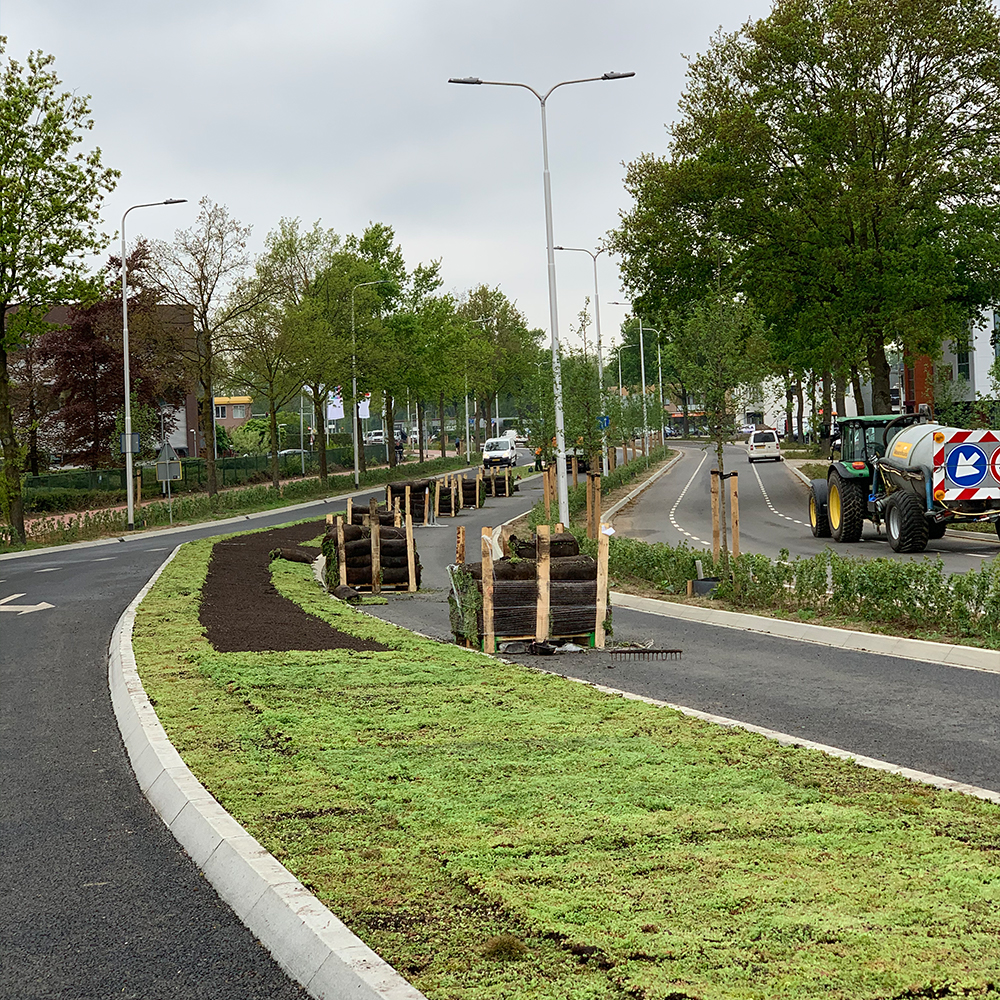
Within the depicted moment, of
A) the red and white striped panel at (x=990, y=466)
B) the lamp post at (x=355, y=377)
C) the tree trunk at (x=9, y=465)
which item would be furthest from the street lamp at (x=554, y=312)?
the lamp post at (x=355, y=377)

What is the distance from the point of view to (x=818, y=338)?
123ft

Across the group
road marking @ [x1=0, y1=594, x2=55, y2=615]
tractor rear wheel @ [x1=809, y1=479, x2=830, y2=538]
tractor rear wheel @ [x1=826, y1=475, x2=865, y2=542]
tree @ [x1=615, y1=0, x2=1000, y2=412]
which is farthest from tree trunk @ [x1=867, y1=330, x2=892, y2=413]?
road marking @ [x1=0, y1=594, x2=55, y2=615]

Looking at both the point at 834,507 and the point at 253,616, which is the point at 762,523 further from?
the point at 253,616

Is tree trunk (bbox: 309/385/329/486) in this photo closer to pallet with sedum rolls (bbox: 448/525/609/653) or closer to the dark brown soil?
the dark brown soil

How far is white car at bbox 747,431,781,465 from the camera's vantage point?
70875 millimetres

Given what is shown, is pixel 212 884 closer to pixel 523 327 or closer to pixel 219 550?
pixel 219 550

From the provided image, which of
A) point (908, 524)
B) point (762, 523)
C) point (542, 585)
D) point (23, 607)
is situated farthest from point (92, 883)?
point (762, 523)

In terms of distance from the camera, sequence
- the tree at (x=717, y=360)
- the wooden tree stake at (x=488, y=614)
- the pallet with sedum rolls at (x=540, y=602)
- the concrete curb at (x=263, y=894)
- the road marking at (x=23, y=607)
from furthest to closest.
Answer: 1. the tree at (x=717, y=360)
2. the road marking at (x=23, y=607)
3. the pallet with sedum rolls at (x=540, y=602)
4. the wooden tree stake at (x=488, y=614)
5. the concrete curb at (x=263, y=894)

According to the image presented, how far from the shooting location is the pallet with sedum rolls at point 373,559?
71.6 feet

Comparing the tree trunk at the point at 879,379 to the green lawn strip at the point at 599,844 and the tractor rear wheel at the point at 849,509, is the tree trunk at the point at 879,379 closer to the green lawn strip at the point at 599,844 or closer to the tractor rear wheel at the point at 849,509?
the tractor rear wheel at the point at 849,509

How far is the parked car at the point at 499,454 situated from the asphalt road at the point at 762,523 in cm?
1452

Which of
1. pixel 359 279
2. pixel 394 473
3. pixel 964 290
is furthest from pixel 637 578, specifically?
pixel 394 473

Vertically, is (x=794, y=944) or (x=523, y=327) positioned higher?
(x=523, y=327)

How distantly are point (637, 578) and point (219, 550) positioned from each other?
1035cm
